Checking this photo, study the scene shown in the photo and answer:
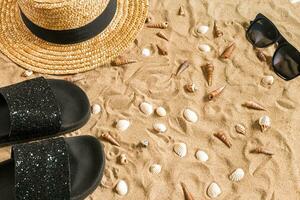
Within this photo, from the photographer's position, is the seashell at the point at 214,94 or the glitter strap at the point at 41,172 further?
the seashell at the point at 214,94

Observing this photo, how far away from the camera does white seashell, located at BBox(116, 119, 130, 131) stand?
1.76 m

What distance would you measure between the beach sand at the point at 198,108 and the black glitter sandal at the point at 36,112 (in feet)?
0.28

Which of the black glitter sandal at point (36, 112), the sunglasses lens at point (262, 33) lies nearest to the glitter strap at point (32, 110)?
the black glitter sandal at point (36, 112)

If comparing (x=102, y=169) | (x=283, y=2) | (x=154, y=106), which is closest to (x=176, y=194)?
(x=102, y=169)

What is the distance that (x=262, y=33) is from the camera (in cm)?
201

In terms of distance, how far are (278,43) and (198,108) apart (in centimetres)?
50

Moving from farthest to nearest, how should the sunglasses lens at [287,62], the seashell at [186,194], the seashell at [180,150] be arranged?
1. the sunglasses lens at [287,62]
2. the seashell at [180,150]
3. the seashell at [186,194]

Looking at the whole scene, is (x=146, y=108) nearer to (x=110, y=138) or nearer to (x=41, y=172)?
(x=110, y=138)

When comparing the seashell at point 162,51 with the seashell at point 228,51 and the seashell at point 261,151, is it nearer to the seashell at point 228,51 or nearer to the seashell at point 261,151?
the seashell at point 228,51

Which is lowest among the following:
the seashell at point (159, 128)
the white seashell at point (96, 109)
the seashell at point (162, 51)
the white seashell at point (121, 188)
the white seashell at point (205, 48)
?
the white seashell at point (121, 188)

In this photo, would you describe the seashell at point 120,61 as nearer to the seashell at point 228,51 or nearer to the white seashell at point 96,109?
the white seashell at point 96,109

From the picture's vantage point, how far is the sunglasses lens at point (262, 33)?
6.56ft

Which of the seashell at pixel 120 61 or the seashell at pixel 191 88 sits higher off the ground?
the seashell at pixel 120 61

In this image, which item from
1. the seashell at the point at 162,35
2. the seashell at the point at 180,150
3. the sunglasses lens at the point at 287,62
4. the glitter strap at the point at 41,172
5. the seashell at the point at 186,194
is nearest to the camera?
the glitter strap at the point at 41,172
